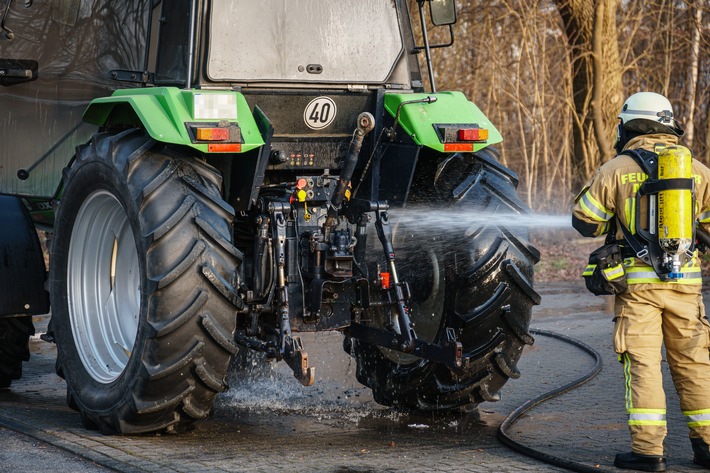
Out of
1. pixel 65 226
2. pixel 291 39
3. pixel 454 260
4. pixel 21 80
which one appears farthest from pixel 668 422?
pixel 21 80

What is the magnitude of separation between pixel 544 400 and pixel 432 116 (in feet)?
6.73

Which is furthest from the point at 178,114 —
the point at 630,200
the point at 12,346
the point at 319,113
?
the point at 12,346

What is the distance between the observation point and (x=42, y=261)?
7.21m

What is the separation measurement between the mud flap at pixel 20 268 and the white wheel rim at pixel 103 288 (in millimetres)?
737

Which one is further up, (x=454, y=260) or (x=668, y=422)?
(x=454, y=260)

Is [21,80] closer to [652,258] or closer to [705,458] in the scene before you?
[652,258]

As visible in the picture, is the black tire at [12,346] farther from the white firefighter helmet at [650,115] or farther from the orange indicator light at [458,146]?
the white firefighter helmet at [650,115]

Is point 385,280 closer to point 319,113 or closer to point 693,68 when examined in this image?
point 319,113

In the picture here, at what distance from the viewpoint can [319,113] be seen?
20.3ft

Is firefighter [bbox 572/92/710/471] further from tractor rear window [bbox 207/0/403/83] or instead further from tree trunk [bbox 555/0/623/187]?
tree trunk [bbox 555/0/623/187]

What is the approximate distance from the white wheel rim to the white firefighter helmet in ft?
9.32

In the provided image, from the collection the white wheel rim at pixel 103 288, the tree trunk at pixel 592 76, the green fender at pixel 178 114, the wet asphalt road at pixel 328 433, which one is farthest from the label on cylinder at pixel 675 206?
the tree trunk at pixel 592 76

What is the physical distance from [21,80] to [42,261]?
1.17 meters

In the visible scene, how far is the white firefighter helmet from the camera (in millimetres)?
5648
